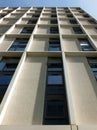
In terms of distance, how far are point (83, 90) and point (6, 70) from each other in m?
4.97

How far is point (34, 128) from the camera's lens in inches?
272

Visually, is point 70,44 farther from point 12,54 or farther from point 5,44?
point 12,54

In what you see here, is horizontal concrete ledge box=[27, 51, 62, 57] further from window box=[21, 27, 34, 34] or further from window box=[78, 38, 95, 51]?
window box=[21, 27, 34, 34]

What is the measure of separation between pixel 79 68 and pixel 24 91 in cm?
418

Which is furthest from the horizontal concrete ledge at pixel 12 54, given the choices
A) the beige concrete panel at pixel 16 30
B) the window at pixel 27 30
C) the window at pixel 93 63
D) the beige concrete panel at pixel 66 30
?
the beige concrete panel at pixel 66 30

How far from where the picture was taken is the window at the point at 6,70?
11.1 meters

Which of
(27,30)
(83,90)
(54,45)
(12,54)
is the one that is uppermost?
(27,30)

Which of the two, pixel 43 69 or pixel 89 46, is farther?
pixel 89 46

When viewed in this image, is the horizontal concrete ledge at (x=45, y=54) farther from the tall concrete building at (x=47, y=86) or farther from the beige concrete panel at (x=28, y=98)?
the beige concrete panel at (x=28, y=98)

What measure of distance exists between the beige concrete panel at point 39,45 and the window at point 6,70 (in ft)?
7.41

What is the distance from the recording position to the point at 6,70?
13008 mm

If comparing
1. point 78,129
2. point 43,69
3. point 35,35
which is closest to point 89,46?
point 35,35

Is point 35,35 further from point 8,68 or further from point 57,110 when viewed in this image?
point 57,110

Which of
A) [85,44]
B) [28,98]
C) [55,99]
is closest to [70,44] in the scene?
[85,44]
